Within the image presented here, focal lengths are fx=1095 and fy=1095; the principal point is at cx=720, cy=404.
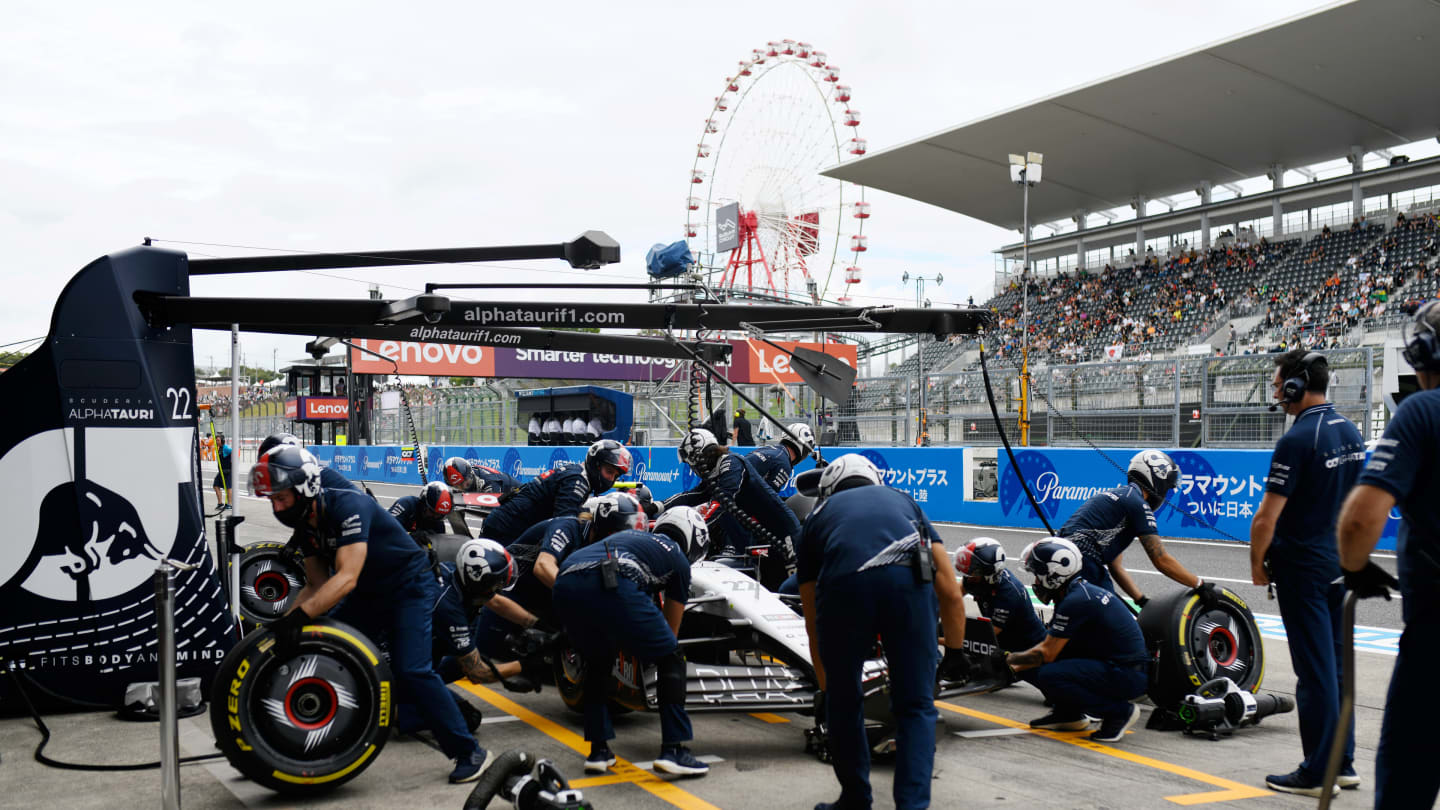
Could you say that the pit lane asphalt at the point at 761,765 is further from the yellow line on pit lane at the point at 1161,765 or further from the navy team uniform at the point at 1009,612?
the navy team uniform at the point at 1009,612

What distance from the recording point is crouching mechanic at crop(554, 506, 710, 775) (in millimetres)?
5328

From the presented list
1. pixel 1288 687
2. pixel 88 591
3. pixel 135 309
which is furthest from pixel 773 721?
pixel 135 309

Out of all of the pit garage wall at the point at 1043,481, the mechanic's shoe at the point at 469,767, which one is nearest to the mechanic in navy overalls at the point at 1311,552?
the mechanic's shoe at the point at 469,767

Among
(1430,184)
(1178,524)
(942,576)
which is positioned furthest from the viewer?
(1430,184)

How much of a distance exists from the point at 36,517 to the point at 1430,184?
40296 mm

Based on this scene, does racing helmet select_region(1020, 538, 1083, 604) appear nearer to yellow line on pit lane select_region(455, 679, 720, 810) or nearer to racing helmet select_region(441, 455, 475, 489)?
yellow line on pit lane select_region(455, 679, 720, 810)

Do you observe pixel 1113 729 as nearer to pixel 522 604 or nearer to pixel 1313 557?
pixel 1313 557

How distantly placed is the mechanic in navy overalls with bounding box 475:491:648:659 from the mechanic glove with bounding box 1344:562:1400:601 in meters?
3.54

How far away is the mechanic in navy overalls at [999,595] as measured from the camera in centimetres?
594

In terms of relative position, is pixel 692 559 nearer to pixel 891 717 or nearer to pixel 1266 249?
pixel 891 717

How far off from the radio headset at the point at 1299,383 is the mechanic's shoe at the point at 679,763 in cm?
327

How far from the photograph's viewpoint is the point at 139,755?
5578mm

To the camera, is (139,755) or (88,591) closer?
(139,755)

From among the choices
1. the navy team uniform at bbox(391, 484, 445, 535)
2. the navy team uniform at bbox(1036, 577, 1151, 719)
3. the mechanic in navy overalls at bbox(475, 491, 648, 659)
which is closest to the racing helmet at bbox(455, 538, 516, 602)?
the mechanic in navy overalls at bbox(475, 491, 648, 659)
